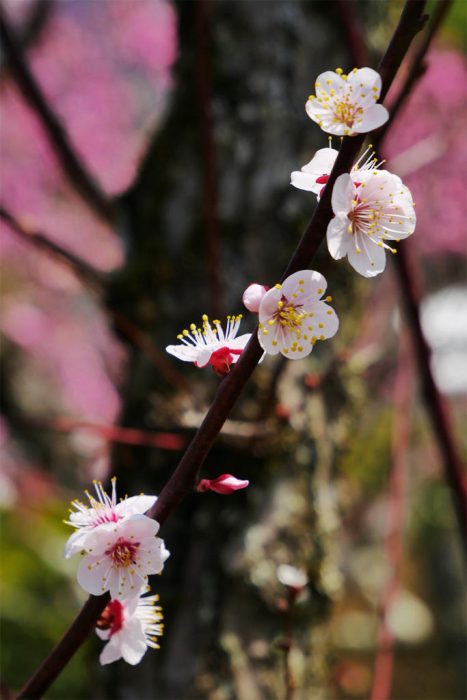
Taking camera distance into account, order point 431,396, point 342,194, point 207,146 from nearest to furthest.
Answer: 1. point 342,194
2. point 207,146
3. point 431,396

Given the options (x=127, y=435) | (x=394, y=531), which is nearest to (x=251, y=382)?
(x=127, y=435)

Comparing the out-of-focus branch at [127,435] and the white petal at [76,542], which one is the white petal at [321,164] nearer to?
the white petal at [76,542]

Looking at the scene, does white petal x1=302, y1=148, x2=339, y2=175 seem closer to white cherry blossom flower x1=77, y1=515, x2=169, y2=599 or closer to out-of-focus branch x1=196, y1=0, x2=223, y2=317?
white cherry blossom flower x1=77, y1=515, x2=169, y2=599

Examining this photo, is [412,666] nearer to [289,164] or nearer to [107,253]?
[107,253]

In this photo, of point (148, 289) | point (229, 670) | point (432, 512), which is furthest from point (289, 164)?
point (432, 512)

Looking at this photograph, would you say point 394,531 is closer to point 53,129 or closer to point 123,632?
point 123,632
